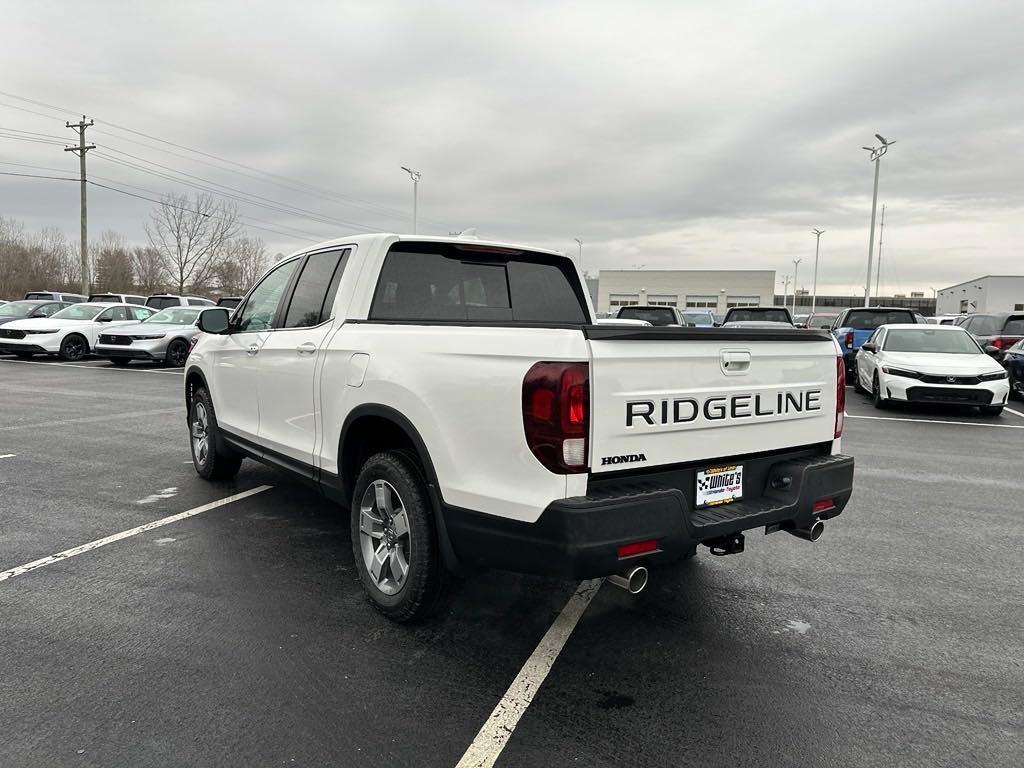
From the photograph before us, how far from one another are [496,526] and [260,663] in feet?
4.12

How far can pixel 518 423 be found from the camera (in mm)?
2824

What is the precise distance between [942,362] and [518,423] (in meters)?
11.2

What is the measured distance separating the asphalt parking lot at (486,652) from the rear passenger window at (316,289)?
151 centimetres

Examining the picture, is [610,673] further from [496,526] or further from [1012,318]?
[1012,318]

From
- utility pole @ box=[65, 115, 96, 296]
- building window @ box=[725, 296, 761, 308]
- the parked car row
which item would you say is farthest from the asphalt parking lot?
building window @ box=[725, 296, 761, 308]

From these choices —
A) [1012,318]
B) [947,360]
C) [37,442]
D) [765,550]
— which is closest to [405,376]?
[765,550]

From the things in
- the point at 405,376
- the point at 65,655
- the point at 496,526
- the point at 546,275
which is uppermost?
the point at 546,275

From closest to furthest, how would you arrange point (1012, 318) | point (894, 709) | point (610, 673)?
point (894, 709)
point (610, 673)
point (1012, 318)

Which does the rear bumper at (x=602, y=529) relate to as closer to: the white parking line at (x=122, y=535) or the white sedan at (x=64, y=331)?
the white parking line at (x=122, y=535)

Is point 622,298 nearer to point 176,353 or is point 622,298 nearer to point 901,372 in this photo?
point 176,353

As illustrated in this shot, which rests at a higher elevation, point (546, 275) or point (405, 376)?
point (546, 275)

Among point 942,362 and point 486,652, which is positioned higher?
point 942,362

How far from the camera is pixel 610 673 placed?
313 centimetres

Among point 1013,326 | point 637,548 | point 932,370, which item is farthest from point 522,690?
point 1013,326
